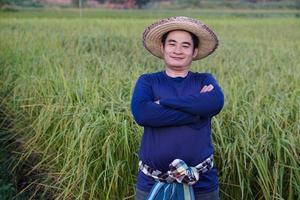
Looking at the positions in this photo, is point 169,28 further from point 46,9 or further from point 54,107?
point 46,9

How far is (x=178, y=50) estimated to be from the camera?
6.73 feet

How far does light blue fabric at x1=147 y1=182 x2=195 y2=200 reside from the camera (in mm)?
1985

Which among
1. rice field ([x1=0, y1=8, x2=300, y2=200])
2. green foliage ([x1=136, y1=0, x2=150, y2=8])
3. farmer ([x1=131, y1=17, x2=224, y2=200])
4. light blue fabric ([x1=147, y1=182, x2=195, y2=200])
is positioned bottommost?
green foliage ([x1=136, y1=0, x2=150, y2=8])

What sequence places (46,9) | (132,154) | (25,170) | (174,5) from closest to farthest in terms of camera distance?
(132,154)
(25,170)
(46,9)
(174,5)

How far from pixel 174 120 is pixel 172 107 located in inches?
2.0

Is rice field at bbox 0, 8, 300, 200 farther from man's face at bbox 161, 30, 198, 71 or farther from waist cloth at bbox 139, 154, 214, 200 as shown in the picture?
man's face at bbox 161, 30, 198, 71

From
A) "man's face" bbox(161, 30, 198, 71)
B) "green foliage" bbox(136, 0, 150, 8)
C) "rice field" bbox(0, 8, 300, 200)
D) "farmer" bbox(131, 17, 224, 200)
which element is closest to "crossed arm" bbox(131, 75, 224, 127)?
"farmer" bbox(131, 17, 224, 200)

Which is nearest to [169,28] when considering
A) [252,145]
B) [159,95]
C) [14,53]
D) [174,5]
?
[159,95]

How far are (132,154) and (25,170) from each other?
1236mm

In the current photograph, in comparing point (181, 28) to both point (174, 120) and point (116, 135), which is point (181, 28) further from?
point (116, 135)

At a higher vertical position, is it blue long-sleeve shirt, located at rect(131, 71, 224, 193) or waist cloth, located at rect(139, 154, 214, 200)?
blue long-sleeve shirt, located at rect(131, 71, 224, 193)

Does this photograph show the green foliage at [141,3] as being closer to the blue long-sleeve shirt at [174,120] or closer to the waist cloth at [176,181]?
the blue long-sleeve shirt at [174,120]

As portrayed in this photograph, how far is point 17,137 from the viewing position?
164 inches

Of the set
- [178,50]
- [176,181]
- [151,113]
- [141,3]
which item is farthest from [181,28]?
[141,3]
